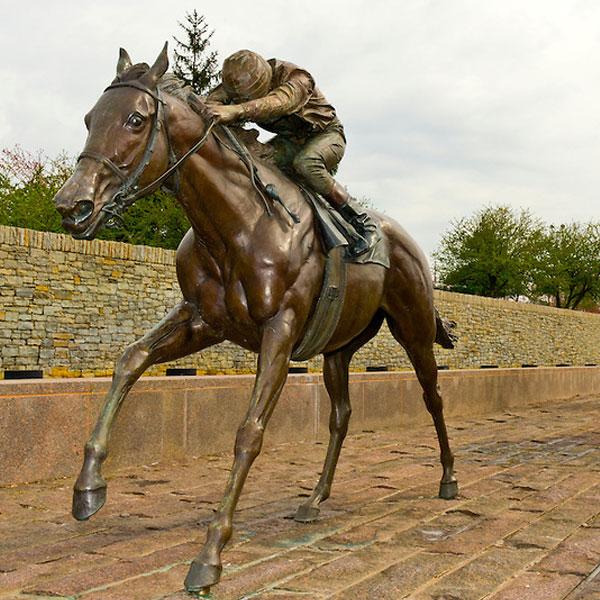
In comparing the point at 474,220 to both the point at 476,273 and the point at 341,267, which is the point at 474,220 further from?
the point at 341,267

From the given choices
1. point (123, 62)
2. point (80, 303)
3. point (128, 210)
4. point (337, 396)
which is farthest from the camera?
point (128, 210)

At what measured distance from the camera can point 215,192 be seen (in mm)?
4141

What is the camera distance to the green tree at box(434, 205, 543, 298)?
4881 cm

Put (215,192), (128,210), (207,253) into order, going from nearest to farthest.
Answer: (215,192)
(207,253)
(128,210)

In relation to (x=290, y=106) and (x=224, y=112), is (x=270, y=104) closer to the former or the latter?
(x=290, y=106)

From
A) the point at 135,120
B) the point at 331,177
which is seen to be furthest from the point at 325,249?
the point at 135,120

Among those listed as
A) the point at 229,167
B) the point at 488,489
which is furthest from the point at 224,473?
the point at 229,167

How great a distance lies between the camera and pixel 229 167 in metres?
4.23

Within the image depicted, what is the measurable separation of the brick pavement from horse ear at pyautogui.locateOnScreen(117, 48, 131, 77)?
256 cm

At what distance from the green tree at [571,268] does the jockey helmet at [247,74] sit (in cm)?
5110

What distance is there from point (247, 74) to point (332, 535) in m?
2.86

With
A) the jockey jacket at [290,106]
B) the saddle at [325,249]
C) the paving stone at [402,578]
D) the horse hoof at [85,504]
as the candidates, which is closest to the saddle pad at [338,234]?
the saddle at [325,249]

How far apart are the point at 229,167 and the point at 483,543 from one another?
270 cm

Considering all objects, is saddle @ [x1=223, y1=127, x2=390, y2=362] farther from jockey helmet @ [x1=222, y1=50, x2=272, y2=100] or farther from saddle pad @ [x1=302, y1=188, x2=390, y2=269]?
jockey helmet @ [x1=222, y1=50, x2=272, y2=100]
